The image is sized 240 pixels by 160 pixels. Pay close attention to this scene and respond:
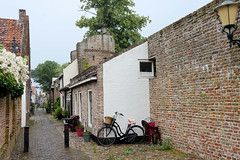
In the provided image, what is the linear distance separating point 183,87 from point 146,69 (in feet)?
8.32

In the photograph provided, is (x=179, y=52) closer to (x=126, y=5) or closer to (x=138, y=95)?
(x=138, y=95)

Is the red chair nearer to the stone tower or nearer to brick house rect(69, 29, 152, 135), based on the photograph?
brick house rect(69, 29, 152, 135)

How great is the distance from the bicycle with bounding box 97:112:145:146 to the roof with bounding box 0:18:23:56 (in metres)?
6.33

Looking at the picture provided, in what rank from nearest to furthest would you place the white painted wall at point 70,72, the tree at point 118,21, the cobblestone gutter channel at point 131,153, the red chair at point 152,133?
the cobblestone gutter channel at point 131,153, the red chair at point 152,133, the white painted wall at point 70,72, the tree at point 118,21

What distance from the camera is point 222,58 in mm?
5914

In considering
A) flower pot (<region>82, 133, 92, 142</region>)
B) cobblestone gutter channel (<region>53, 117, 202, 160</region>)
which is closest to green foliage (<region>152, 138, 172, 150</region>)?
cobblestone gutter channel (<region>53, 117, 202, 160</region>)

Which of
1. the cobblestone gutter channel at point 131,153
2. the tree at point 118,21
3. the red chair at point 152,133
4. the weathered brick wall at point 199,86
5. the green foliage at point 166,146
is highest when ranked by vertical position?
the tree at point 118,21

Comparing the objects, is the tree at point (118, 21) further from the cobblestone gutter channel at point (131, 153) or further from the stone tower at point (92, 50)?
the cobblestone gutter channel at point (131, 153)

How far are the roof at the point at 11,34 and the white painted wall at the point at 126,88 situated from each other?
221 inches

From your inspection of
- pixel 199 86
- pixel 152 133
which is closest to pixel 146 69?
pixel 152 133

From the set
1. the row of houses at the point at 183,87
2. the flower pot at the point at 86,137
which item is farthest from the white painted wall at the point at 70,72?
the flower pot at the point at 86,137

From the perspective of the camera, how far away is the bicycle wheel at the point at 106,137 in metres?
9.10

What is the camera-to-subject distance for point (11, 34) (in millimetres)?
13156

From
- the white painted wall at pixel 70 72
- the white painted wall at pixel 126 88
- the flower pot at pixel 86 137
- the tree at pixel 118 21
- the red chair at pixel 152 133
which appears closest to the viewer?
the red chair at pixel 152 133
